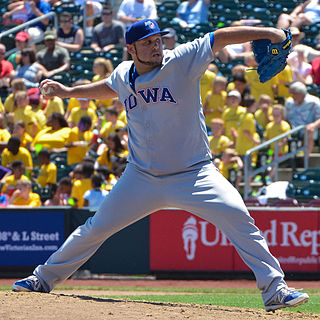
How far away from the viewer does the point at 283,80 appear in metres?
15.0

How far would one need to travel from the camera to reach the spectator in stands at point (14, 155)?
46.0 feet

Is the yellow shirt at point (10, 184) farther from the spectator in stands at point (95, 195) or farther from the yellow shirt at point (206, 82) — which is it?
the yellow shirt at point (206, 82)

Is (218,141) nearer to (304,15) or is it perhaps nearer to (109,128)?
(109,128)

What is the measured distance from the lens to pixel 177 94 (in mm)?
6016

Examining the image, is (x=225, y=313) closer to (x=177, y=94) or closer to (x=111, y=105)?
(x=177, y=94)

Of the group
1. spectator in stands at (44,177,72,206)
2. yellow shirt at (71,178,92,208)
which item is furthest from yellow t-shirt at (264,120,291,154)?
spectator in stands at (44,177,72,206)

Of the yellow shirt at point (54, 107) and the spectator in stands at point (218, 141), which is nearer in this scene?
the spectator in stands at point (218, 141)

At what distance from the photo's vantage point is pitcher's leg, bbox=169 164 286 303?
20.0 feet

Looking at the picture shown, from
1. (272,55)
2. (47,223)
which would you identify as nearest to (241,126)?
(47,223)

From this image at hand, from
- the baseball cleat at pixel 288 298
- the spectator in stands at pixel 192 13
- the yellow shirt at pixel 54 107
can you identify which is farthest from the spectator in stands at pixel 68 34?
the baseball cleat at pixel 288 298

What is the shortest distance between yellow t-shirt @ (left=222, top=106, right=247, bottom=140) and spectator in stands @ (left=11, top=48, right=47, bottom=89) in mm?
4460

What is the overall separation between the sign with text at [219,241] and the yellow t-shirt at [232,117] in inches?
89.6

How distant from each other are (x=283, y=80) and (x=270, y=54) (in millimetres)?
9057

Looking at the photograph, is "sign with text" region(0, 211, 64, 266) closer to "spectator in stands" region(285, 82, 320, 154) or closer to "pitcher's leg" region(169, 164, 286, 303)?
"spectator in stands" region(285, 82, 320, 154)
